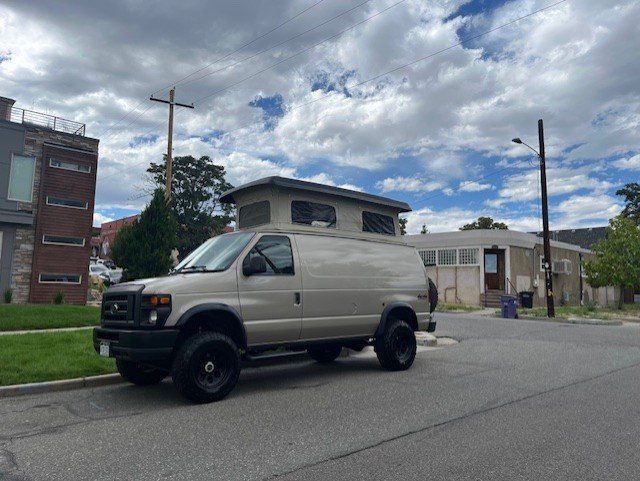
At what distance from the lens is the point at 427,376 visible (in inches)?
330

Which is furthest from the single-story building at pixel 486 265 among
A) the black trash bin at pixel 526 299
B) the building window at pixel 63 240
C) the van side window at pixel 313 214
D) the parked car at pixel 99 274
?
the van side window at pixel 313 214

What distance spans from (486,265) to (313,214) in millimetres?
25009

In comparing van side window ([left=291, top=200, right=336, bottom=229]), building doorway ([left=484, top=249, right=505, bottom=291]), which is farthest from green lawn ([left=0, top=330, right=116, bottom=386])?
building doorway ([left=484, top=249, right=505, bottom=291])

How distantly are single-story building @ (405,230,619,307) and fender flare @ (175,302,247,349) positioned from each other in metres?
25.4

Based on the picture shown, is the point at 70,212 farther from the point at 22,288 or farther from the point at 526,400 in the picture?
the point at 526,400

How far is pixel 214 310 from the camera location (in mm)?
6582

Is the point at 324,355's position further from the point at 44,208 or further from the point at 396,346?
the point at 44,208

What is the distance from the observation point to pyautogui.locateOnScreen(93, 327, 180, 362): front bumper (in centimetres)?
611

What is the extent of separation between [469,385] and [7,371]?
6581 mm

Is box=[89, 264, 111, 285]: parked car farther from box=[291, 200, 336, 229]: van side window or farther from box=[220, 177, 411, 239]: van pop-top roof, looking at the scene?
box=[291, 200, 336, 229]: van side window

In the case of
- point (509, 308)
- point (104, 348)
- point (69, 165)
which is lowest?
point (104, 348)

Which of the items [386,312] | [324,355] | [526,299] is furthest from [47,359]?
[526,299]

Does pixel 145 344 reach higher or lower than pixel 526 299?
lower

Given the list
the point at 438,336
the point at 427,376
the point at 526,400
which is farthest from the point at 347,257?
the point at 438,336
